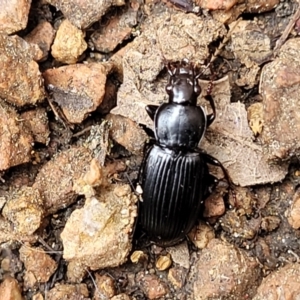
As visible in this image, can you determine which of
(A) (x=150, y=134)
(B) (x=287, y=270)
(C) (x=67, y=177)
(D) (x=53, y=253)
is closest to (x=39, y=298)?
(D) (x=53, y=253)

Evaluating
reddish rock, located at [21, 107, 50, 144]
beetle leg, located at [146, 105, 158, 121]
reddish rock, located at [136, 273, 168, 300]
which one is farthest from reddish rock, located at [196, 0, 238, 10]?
reddish rock, located at [136, 273, 168, 300]

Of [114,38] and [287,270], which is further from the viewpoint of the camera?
[114,38]

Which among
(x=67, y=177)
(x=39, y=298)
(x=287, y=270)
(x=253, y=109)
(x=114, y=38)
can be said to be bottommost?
(x=39, y=298)

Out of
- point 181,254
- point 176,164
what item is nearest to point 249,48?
point 176,164

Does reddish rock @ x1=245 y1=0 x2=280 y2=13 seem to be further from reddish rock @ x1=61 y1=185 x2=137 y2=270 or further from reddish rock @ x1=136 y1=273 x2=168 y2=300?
reddish rock @ x1=136 y1=273 x2=168 y2=300

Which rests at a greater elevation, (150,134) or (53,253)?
(150,134)

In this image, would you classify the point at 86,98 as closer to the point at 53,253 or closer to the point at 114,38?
the point at 114,38

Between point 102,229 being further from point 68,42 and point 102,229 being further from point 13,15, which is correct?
point 13,15

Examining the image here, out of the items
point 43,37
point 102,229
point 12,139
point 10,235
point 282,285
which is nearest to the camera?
point 282,285
